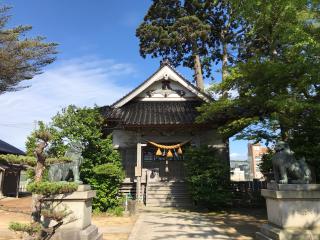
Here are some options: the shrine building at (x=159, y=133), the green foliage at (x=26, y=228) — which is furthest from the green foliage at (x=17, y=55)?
the green foliage at (x=26, y=228)

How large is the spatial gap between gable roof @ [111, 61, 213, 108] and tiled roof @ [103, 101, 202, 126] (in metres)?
0.58

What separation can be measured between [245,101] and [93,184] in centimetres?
794

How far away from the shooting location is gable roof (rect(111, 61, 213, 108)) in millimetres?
19984

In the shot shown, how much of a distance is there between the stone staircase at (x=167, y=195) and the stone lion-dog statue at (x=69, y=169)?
9.80 m

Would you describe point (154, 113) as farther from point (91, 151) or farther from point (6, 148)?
point (6, 148)

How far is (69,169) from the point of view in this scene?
7961mm

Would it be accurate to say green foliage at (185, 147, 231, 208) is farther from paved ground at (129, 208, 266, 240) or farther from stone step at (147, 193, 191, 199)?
stone step at (147, 193, 191, 199)

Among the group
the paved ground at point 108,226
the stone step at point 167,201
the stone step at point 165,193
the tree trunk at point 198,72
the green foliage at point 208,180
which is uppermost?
the tree trunk at point 198,72

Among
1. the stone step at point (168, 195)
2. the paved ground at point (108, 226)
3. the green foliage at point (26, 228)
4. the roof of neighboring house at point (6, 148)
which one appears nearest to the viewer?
the green foliage at point (26, 228)

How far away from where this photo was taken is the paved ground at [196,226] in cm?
941

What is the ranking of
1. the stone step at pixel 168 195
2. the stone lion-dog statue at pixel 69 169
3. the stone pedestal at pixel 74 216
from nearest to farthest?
the stone pedestal at pixel 74 216 → the stone lion-dog statue at pixel 69 169 → the stone step at pixel 168 195

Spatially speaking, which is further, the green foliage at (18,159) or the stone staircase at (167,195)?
the stone staircase at (167,195)

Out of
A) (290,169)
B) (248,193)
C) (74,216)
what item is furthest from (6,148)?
(290,169)

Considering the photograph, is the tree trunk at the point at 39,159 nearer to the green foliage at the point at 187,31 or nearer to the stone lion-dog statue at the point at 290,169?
the stone lion-dog statue at the point at 290,169
